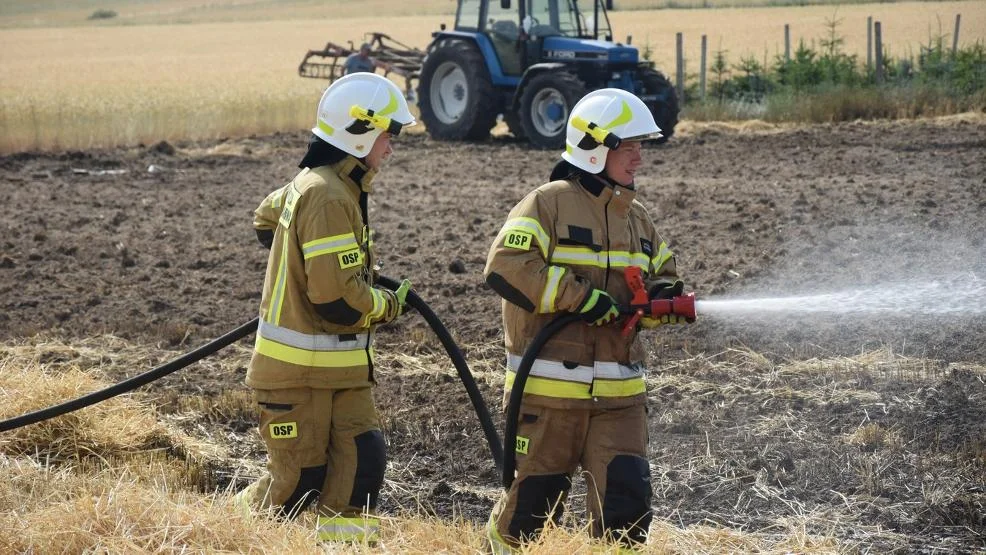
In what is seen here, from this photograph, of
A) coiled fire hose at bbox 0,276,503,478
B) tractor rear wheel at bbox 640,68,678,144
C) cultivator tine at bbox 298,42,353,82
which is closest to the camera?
coiled fire hose at bbox 0,276,503,478

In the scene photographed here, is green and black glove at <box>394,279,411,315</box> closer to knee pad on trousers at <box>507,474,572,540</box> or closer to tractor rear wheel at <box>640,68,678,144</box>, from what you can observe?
knee pad on trousers at <box>507,474,572,540</box>

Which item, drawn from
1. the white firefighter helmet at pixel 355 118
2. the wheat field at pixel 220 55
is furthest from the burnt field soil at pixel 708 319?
the wheat field at pixel 220 55

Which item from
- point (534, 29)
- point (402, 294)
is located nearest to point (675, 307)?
point (402, 294)

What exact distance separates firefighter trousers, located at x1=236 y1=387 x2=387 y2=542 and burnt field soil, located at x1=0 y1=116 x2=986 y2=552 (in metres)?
1.12

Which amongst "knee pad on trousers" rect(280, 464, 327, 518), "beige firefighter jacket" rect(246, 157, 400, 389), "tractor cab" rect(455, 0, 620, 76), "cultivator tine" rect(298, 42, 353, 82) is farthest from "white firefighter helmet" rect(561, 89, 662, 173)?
"cultivator tine" rect(298, 42, 353, 82)

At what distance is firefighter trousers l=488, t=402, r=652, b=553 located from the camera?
417cm

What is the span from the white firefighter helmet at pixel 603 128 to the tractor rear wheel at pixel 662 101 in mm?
12180

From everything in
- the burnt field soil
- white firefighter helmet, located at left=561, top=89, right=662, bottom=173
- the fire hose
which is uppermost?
white firefighter helmet, located at left=561, top=89, right=662, bottom=173

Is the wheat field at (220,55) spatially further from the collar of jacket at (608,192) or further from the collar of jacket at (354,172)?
the collar of jacket at (608,192)

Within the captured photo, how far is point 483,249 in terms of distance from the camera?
1039cm

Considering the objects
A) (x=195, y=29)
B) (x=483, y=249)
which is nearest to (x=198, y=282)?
(x=483, y=249)

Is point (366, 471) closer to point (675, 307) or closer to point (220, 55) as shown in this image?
point (675, 307)

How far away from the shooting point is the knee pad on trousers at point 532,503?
168 inches

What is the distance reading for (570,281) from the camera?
4.15 meters
